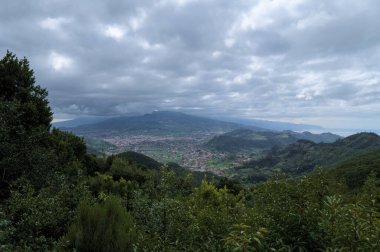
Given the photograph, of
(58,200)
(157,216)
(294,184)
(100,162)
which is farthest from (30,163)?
(100,162)

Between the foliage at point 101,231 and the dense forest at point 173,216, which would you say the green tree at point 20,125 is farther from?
the foliage at point 101,231

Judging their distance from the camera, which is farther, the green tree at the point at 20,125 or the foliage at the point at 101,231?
the green tree at the point at 20,125

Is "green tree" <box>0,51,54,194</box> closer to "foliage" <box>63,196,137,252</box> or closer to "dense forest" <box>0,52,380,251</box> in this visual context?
"dense forest" <box>0,52,380,251</box>

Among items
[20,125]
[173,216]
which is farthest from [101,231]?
[20,125]

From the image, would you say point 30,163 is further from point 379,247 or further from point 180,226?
point 379,247

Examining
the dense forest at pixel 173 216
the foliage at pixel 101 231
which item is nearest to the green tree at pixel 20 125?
the dense forest at pixel 173 216

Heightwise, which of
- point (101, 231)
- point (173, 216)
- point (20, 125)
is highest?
point (20, 125)

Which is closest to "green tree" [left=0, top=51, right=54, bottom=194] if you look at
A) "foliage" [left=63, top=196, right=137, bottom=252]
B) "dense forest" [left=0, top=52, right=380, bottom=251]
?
"dense forest" [left=0, top=52, right=380, bottom=251]

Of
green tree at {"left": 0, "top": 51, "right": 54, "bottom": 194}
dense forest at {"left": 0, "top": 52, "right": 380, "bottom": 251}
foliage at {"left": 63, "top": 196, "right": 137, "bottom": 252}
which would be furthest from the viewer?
green tree at {"left": 0, "top": 51, "right": 54, "bottom": 194}

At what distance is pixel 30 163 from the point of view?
19.0 meters

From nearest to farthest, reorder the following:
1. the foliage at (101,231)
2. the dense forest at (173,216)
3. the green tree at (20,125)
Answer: the dense forest at (173,216)
the foliage at (101,231)
the green tree at (20,125)

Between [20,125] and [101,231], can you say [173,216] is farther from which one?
[20,125]

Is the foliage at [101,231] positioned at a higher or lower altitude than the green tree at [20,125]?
lower

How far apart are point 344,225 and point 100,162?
67.0m
